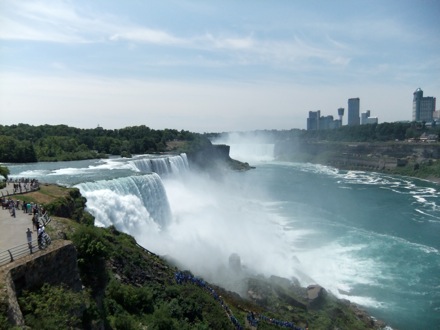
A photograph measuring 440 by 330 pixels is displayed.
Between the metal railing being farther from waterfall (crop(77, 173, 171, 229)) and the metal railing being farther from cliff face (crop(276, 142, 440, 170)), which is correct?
cliff face (crop(276, 142, 440, 170))

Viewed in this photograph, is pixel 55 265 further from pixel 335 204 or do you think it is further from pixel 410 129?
pixel 410 129

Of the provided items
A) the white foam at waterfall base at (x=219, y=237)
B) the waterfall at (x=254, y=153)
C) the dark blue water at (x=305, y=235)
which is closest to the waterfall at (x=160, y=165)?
the dark blue water at (x=305, y=235)

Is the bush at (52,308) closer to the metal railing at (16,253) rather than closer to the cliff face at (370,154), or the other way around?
the metal railing at (16,253)

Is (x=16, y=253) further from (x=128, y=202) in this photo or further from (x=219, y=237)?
(x=219, y=237)

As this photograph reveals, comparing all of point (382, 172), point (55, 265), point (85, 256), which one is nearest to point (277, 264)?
point (85, 256)

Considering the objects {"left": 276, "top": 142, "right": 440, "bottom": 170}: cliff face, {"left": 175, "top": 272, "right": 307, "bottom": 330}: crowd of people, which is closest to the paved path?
{"left": 175, "top": 272, "right": 307, "bottom": 330}: crowd of people

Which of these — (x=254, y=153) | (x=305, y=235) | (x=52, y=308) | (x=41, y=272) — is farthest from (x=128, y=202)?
(x=254, y=153)
